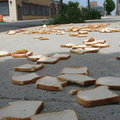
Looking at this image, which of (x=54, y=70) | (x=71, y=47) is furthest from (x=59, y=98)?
(x=71, y=47)

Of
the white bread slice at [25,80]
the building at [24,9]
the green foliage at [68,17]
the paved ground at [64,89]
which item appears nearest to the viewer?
the paved ground at [64,89]

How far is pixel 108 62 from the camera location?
2506 millimetres

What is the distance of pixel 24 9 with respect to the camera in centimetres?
3384

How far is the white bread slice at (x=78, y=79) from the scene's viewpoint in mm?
1723

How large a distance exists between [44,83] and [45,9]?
42.1 meters

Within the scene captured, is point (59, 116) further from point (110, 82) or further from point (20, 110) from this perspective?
point (110, 82)

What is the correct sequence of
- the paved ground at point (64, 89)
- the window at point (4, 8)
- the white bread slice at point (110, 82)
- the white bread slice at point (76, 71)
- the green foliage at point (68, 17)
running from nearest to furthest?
the paved ground at point (64, 89)
the white bread slice at point (110, 82)
the white bread slice at point (76, 71)
the green foliage at point (68, 17)
the window at point (4, 8)

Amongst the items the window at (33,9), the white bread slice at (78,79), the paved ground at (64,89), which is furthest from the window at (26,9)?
the white bread slice at (78,79)

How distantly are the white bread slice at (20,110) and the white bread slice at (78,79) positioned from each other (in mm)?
454

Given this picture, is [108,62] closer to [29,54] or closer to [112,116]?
[29,54]

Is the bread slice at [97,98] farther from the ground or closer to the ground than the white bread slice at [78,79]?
closer to the ground

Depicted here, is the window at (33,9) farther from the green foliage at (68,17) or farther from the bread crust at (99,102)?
the bread crust at (99,102)

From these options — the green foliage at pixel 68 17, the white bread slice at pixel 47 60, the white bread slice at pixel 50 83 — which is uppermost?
the green foliage at pixel 68 17

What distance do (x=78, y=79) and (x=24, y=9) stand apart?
110 feet
